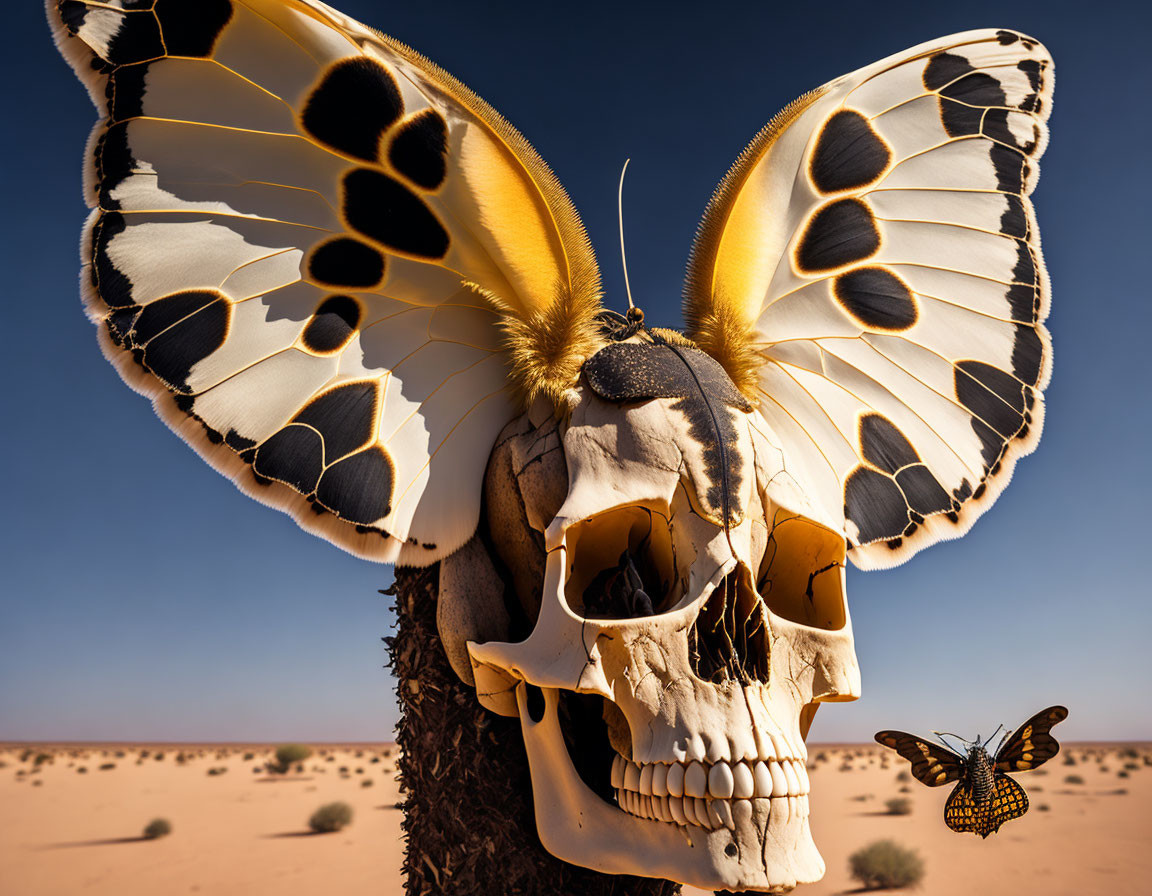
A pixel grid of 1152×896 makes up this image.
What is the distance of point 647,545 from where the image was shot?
2.42m

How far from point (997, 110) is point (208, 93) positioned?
292cm

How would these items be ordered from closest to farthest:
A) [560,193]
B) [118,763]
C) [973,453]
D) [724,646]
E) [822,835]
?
[724,646]
[560,193]
[973,453]
[822,835]
[118,763]

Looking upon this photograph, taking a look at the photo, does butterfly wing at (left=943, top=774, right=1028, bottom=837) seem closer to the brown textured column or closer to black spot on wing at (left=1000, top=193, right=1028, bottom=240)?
the brown textured column

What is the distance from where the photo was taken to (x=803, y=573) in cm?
254

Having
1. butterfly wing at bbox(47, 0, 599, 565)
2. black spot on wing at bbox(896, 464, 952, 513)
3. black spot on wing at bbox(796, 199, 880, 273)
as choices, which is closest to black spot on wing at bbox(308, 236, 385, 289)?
butterfly wing at bbox(47, 0, 599, 565)

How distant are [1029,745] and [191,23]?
3.74 metres

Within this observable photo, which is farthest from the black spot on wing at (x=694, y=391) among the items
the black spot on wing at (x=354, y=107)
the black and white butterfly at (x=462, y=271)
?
the black spot on wing at (x=354, y=107)

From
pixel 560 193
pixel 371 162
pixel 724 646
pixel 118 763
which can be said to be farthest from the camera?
pixel 118 763

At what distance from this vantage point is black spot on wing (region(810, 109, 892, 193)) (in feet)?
9.66

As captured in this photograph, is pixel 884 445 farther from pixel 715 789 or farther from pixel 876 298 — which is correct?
pixel 715 789

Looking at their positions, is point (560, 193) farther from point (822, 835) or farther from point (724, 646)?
point (822, 835)

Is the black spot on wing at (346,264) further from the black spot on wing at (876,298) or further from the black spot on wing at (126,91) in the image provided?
the black spot on wing at (876,298)

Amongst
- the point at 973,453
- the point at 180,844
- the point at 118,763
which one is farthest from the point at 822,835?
the point at 118,763

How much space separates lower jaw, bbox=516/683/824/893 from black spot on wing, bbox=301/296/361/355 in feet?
4.31
